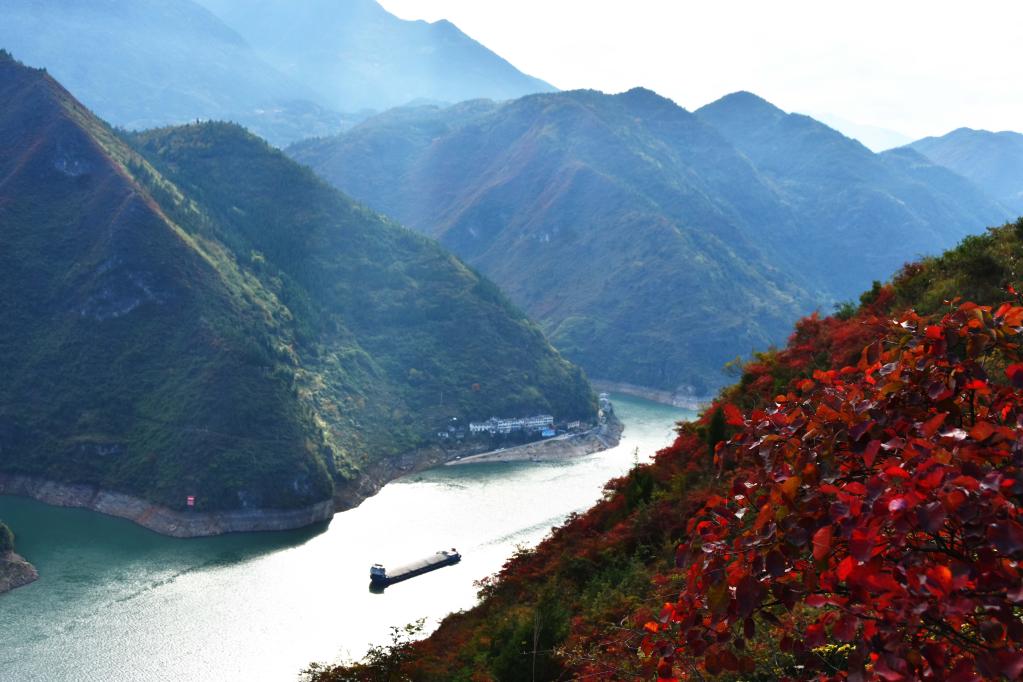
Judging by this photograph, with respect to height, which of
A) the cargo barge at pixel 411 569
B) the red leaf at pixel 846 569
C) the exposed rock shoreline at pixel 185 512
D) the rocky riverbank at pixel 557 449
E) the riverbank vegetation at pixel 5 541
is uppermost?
the red leaf at pixel 846 569

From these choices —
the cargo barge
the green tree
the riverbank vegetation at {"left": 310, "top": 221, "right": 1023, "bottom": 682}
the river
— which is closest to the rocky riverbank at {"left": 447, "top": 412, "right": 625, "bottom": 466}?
the river

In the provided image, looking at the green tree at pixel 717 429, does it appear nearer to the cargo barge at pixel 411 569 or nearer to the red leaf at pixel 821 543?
the red leaf at pixel 821 543

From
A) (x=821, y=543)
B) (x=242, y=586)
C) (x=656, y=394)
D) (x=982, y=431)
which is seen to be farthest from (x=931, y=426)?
(x=656, y=394)

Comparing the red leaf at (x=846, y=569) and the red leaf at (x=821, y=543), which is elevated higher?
the red leaf at (x=821, y=543)

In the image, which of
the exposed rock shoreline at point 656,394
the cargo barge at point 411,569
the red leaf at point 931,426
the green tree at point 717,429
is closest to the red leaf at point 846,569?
the red leaf at point 931,426

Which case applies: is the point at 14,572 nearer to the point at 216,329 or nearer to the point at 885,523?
the point at 216,329

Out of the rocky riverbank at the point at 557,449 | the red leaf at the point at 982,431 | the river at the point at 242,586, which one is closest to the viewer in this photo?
the red leaf at the point at 982,431
